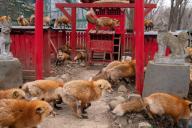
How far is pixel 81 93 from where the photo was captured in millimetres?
7250

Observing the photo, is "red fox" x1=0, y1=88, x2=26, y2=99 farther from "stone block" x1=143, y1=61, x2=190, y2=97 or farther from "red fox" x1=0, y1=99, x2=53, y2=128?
"stone block" x1=143, y1=61, x2=190, y2=97

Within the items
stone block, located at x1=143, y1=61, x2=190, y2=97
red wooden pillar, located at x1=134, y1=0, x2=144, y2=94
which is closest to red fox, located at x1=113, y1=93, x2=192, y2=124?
stone block, located at x1=143, y1=61, x2=190, y2=97

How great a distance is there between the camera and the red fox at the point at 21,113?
5.75 meters

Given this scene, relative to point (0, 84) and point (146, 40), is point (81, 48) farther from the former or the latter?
point (0, 84)

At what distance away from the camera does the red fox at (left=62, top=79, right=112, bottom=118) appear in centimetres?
725

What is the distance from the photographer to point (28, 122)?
598 cm

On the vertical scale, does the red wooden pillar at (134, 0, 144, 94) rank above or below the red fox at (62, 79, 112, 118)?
above

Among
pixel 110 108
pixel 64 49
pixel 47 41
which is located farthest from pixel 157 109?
pixel 64 49

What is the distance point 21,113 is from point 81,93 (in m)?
1.64

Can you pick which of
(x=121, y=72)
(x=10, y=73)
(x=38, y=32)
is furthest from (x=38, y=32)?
(x=121, y=72)

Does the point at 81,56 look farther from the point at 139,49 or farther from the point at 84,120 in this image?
the point at 84,120

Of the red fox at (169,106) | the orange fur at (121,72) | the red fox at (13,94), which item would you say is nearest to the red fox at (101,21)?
the orange fur at (121,72)

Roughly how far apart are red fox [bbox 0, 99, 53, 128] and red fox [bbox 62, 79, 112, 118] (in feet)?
3.74

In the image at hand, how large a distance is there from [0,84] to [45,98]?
2.30 meters
